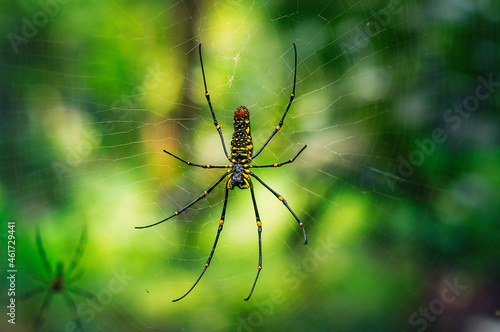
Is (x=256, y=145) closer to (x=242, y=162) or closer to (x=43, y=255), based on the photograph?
(x=242, y=162)

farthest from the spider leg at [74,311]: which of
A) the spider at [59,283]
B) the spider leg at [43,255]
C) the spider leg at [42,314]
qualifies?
the spider leg at [43,255]

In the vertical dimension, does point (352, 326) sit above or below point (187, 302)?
below

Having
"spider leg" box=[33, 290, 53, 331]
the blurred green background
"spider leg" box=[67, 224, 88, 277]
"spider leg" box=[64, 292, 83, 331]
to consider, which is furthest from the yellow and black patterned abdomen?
"spider leg" box=[33, 290, 53, 331]

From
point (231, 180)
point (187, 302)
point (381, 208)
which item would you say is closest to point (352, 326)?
point (381, 208)

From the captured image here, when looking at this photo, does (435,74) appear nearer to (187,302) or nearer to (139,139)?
(139,139)

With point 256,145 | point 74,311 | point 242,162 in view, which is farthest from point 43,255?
point 256,145

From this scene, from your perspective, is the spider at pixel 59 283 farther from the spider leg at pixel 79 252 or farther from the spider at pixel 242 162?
the spider at pixel 242 162

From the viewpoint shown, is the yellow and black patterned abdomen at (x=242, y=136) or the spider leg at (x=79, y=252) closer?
the yellow and black patterned abdomen at (x=242, y=136)
